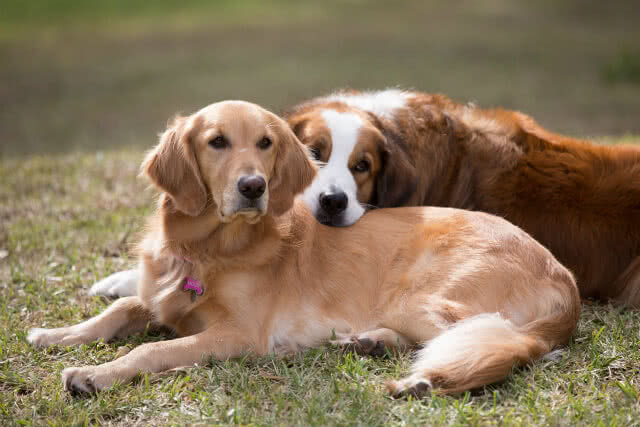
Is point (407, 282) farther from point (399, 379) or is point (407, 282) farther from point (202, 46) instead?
point (202, 46)

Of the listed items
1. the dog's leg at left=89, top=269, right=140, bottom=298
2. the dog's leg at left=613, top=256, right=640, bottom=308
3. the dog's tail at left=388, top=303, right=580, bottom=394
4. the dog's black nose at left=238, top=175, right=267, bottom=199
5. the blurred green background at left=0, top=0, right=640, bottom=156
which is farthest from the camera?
the blurred green background at left=0, top=0, right=640, bottom=156

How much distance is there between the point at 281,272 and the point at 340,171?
86 centimetres

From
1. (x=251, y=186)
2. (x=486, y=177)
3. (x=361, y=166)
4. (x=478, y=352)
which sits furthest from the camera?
(x=486, y=177)

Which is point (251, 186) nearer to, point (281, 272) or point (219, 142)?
point (219, 142)

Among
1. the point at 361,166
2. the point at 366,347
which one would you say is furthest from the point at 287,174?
the point at 366,347

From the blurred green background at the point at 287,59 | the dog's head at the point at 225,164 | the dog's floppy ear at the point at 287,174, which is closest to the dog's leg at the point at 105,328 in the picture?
the dog's head at the point at 225,164

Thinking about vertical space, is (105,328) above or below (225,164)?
below

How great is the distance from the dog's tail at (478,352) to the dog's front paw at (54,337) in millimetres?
1595

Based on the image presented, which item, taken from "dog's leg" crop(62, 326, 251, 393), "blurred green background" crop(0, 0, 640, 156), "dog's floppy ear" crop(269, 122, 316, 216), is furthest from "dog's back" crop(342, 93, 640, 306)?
"blurred green background" crop(0, 0, 640, 156)

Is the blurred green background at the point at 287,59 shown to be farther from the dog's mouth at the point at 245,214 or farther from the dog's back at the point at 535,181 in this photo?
the dog's mouth at the point at 245,214

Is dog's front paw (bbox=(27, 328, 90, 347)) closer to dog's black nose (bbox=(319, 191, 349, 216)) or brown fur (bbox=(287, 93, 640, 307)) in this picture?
dog's black nose (bbox=(319, 191, 349, 216))

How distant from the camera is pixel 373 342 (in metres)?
3.21

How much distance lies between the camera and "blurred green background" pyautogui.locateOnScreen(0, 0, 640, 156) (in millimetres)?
10945

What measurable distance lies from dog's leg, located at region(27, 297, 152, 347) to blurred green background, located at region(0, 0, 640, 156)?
5.23 metres
